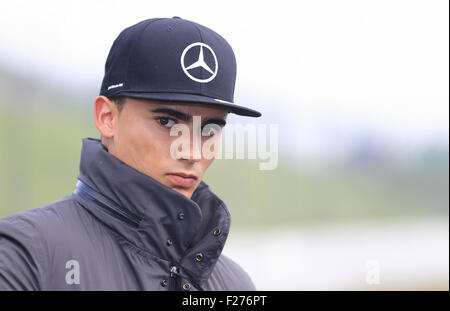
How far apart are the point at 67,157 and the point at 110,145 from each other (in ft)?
77.8

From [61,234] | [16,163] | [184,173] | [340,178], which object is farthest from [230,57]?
[340,178]

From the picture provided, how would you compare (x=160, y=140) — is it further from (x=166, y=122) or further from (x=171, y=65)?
(x=171, y=65)

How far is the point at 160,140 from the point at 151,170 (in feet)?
0.45

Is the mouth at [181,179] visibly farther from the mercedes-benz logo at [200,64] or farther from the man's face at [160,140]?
the mercedes-benz logo at [200,64]

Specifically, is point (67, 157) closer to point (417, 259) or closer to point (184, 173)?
point (417, 259)

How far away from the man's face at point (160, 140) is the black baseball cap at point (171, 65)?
6 cm

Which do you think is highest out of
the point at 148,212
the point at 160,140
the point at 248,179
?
the point at 160,140

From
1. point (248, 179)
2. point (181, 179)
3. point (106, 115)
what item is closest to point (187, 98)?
point (181, 179)

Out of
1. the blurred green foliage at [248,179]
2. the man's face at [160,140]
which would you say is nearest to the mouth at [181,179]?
the man's face at [160,140]

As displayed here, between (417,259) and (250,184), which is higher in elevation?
(250,184)

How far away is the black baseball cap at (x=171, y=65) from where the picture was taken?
248 cm

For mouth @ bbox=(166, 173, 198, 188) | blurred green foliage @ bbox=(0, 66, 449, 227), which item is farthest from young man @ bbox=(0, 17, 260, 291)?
blurred green foliage @ bbox=(0, 66, 449, 227)

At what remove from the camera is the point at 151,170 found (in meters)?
2.53

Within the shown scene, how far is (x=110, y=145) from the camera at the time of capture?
2.65m
